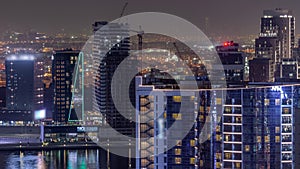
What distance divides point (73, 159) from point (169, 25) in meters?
6.69

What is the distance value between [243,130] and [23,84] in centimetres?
1465

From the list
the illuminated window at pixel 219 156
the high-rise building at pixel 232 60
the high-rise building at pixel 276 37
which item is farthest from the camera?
the high-rise building at pixel 276 37

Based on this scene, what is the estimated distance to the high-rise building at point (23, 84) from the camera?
2682 centimetres

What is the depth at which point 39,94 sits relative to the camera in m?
27.2

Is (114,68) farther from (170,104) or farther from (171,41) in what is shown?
A: (170,104)

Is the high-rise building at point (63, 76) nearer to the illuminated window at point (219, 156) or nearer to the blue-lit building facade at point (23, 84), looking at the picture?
the blue-lit building facade at point (23, 84)

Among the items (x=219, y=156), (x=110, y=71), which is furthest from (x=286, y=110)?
(x=110, y=71)

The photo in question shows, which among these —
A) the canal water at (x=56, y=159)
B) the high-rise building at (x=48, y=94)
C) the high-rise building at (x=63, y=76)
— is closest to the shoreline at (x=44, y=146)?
the canal water at (x=56, y=159)

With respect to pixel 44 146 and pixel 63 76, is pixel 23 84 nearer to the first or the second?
pixel 63 76

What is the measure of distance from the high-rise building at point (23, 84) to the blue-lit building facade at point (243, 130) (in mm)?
13003

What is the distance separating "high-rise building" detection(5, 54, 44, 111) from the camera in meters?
26.8

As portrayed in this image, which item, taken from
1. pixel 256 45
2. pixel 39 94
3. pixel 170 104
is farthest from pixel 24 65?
pixel 170 104

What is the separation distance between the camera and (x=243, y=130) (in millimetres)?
13133

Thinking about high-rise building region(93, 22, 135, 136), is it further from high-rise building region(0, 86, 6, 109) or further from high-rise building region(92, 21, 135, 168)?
high-rise building region(0, 86, 6, 109)
